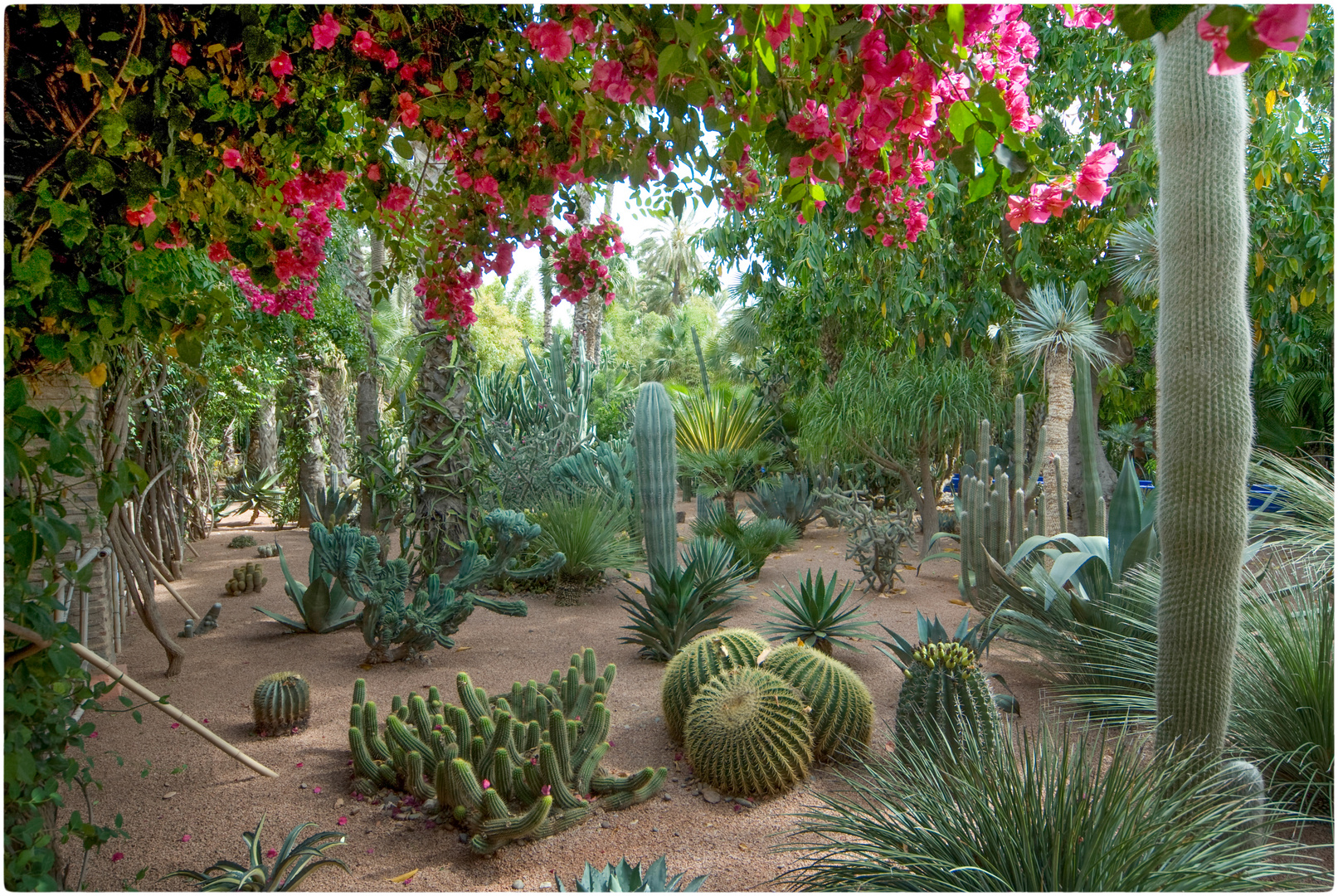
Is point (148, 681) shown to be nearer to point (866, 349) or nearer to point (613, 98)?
point (613, 98)

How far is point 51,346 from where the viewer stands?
74.9 inches

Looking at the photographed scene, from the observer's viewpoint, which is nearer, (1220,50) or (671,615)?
(1220,50)

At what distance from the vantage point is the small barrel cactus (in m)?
3.75

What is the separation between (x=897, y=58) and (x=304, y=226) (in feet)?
7.89

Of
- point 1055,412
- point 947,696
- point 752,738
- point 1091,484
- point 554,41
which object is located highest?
point 554,41

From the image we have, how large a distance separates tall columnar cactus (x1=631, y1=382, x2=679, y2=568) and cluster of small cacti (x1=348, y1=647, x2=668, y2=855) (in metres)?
3.08

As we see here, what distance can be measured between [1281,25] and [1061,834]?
1.75m

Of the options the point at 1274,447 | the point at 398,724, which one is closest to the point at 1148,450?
the point at 1274,447

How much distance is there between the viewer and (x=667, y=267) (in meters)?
36.3

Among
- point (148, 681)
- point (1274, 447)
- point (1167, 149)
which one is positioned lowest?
point (148, 681)

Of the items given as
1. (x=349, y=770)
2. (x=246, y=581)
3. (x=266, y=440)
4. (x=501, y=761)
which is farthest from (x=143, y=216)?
(x=266, y=440)

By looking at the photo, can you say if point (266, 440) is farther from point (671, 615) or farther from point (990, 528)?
point (990, 528)

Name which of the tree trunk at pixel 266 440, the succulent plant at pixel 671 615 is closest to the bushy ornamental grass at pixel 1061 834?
the succulent plant at pixel 671 615

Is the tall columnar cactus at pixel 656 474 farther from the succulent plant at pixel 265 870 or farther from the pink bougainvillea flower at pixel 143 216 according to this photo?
the pink bougainvillea flower at pixel 143 216
